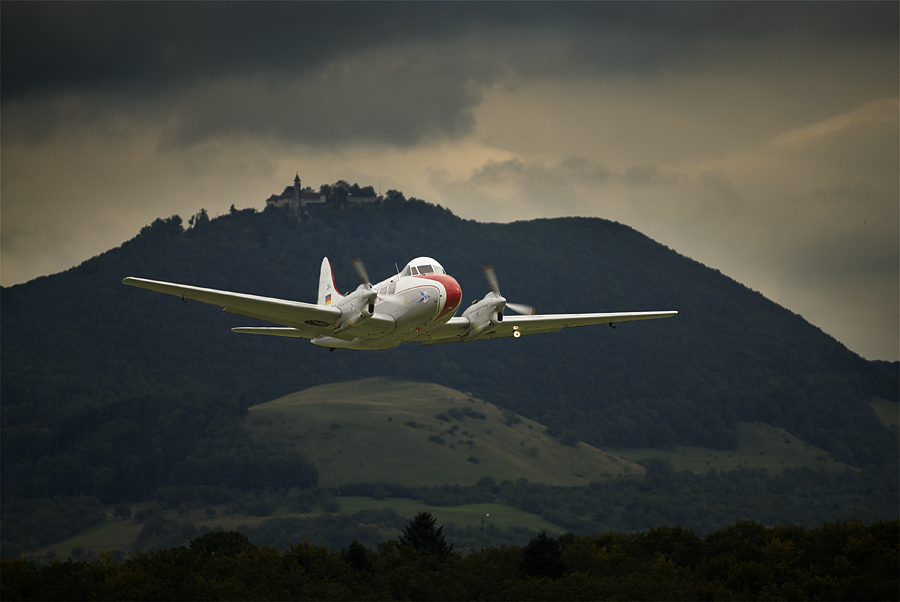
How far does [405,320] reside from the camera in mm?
38281

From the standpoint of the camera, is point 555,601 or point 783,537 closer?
point 555,601

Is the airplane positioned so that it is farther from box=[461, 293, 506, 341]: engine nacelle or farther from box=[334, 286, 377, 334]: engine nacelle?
box=[461, 293, 506, 341]: engine nacelle

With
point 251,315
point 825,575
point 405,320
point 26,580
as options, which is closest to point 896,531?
point 825,575

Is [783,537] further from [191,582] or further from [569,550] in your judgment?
[191,582]

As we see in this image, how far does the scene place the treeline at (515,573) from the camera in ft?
204

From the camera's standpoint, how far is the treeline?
62156 mm

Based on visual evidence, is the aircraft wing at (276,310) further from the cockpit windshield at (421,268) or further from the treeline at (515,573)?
the treeline at (515,573)

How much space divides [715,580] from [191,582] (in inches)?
1532

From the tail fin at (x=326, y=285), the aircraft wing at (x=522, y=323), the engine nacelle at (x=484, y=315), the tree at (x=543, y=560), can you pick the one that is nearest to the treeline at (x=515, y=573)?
the tree at (x=543, y=560)

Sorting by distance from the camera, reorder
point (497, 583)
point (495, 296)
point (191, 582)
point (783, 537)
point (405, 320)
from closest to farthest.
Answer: point (405, 320), point (495, 296), point (191, 582), point (497, 583), point (783, 537)

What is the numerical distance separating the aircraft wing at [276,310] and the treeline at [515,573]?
29.6 meters

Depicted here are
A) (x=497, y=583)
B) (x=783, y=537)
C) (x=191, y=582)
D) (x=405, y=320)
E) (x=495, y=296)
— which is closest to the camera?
(x=405, y=320)

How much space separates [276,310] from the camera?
37.6 metres

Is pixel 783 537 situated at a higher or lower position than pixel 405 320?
A: lower
